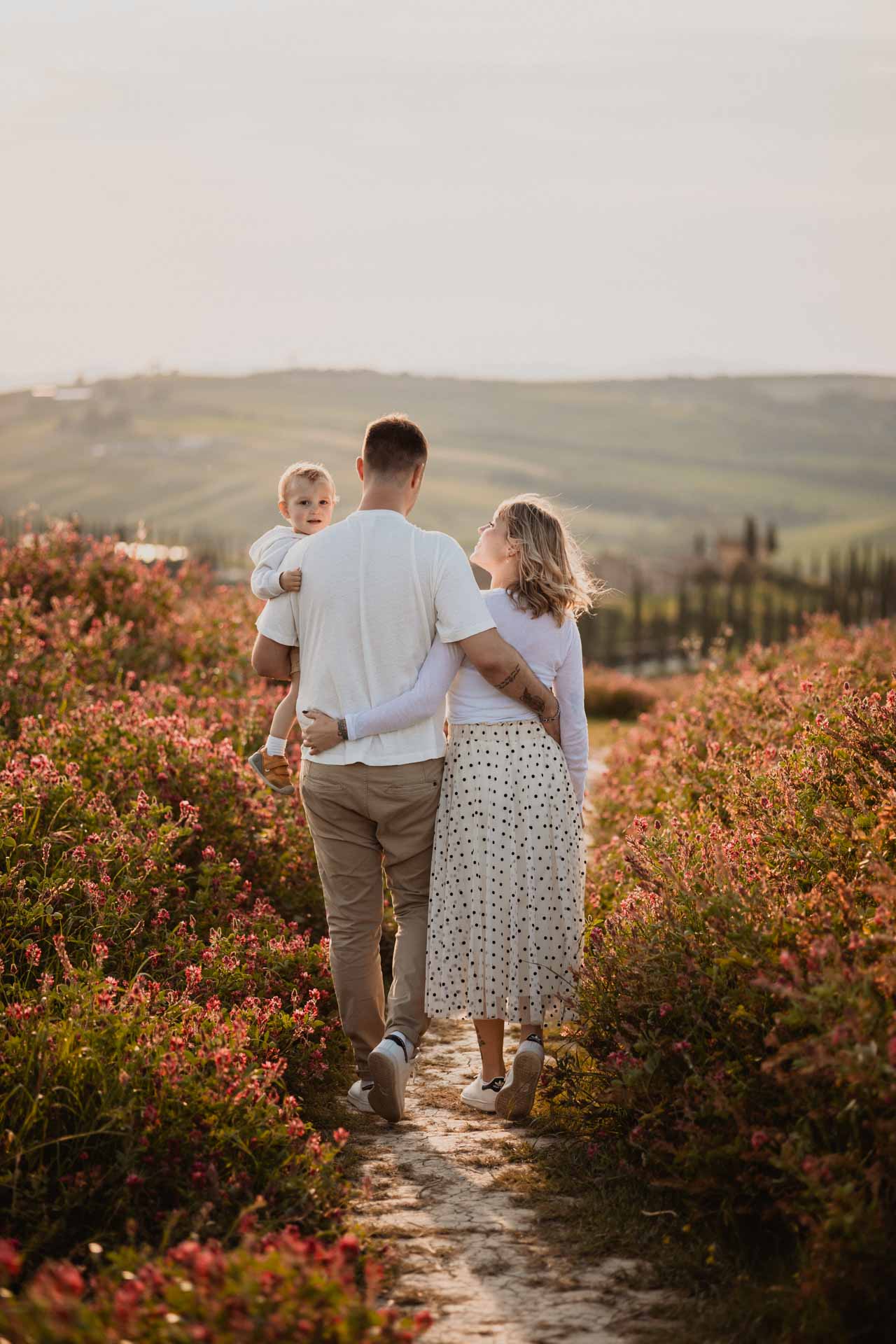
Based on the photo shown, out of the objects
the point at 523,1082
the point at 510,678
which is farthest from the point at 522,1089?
the point at 510,678

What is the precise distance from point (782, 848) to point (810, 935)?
0.80m

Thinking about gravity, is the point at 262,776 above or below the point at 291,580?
below

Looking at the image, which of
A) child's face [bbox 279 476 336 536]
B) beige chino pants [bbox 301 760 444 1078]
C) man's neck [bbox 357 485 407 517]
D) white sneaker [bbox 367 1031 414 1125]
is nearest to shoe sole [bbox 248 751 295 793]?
beige chino pants [bbox 301 760 444 1078]

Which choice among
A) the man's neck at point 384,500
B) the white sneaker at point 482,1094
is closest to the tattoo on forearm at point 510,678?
the man's neck at point 384,500

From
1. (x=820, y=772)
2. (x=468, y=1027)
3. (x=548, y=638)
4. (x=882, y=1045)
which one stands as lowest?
(x=468, y=1027)

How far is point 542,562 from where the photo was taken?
16.0 feet

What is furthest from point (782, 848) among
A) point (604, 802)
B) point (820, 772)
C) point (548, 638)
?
point (604, 802)

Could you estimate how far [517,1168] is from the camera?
4.41m

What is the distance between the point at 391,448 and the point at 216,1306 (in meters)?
3.02

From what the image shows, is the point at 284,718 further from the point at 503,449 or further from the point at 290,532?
the point at 503,449

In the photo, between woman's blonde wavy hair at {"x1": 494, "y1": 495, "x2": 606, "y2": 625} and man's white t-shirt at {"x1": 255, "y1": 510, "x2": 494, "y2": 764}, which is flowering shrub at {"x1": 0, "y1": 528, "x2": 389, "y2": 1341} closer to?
man's white t-shirt at {"x1": 255, "y1": 510, "x2": 494, "y2": 764}

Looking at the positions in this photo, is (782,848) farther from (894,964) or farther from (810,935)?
(894,964)

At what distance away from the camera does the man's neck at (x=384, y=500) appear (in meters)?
4.73

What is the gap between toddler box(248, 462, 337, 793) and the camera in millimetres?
5266
